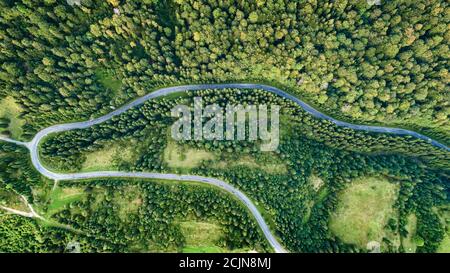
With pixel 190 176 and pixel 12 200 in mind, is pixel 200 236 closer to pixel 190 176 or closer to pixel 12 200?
pixel 190 176

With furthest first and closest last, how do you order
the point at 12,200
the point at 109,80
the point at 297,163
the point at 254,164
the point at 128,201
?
the point at 109,80 < the point at 297,163 < the point at 254,164 < the point at 128,201 < the point at 12,200

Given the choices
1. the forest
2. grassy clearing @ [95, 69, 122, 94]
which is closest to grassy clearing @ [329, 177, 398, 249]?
the forest

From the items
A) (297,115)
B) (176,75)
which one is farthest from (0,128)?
(297,115)

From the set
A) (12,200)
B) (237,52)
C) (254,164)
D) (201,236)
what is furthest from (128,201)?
(237,52)

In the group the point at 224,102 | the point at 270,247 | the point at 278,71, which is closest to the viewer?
the point at 270,247

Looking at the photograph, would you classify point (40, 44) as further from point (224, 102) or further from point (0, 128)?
point (224, 102)

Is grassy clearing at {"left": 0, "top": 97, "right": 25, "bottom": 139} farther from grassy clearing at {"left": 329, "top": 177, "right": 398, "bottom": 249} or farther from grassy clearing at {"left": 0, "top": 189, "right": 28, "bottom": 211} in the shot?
grassy clearing at {"left": 329, "top": 177, "right": 398, "bottom": 249}
